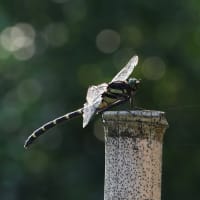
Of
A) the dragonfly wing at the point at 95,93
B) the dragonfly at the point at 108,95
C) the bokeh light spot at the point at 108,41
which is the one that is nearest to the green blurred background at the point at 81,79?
the bokeh light spot at the point at 108,41

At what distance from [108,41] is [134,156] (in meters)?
7.25

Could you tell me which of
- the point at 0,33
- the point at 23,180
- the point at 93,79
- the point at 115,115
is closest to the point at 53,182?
the point at 23,180

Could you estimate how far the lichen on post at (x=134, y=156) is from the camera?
1.89 metres

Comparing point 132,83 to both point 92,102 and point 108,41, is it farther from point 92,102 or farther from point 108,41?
point 108,41

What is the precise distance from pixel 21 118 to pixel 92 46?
1130 millimetres

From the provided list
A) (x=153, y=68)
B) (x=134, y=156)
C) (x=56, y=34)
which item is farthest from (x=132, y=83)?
(x=56, y=34)

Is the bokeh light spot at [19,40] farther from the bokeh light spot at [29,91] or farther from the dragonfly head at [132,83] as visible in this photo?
the dragonfly head at [132,83]

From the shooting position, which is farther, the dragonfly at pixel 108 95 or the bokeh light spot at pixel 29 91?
the bokeh light spot at pixel 29 91

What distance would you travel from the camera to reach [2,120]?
8586mm

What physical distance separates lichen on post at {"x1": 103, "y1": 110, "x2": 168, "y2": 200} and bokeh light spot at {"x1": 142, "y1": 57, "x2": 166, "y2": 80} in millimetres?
6914

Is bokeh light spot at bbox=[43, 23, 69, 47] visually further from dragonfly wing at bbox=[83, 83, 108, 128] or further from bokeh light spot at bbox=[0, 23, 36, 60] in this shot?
dragonfly wing at bbox=[83, 83, 108, 128]

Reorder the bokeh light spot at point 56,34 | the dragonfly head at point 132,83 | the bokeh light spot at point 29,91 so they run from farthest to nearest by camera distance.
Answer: the bokeh light spot at point 56,34, the bokeh light spot at point 29,91, the dragonfly head at point 132,83

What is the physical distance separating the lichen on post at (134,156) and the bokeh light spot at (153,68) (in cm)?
691

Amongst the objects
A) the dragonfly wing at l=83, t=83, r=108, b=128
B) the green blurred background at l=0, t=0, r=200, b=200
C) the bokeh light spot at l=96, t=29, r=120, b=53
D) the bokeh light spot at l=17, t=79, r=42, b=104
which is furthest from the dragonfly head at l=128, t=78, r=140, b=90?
the bokeh light spot at l=96, t=29, r=120, b=53
